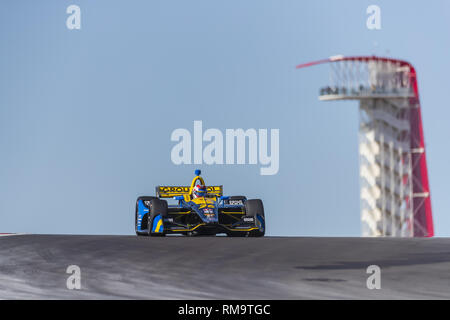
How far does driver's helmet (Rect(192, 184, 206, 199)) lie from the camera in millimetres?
25125

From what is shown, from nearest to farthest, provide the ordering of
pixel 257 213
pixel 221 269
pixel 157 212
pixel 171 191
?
pixel 221 269
pixel 157 212
pixel 257 213
pixel 171 191

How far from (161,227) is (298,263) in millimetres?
9497

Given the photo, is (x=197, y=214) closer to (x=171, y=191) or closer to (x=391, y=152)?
(x=171, y=191)

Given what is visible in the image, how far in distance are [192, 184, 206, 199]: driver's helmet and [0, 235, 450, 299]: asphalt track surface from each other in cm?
519

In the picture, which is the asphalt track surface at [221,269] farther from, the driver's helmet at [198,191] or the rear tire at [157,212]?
the driver's helmet at [198,191]

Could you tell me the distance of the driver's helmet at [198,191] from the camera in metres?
25.1

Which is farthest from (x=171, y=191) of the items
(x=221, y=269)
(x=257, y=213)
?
(x=221, y=269)

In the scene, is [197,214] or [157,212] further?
[197,214]

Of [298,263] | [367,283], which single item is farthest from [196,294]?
[298,263]

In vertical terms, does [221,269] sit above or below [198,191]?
below

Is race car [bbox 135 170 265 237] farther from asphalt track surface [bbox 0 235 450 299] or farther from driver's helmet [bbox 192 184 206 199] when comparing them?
asphalt track surface [bbox 0 235 450 299]

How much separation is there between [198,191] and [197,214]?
0.93m

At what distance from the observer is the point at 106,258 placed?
15594mm

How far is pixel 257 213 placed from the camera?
79.7 feet
